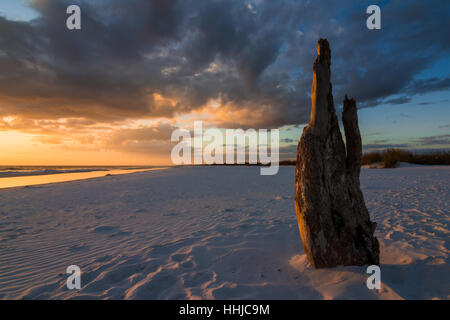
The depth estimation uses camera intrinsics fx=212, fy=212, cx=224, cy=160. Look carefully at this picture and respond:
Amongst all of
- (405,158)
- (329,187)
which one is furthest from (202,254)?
(405,158)

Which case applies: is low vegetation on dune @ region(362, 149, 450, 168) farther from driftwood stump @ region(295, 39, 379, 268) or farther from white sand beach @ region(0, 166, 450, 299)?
driftwood stump @ region(295, 39, 379, 268)

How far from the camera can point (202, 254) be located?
151 inches

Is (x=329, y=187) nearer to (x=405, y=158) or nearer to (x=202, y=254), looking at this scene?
(x=202, y=254)

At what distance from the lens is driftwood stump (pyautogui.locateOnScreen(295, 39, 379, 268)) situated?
3086 millimetres

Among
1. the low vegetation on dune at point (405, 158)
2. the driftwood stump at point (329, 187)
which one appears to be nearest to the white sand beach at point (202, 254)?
the driftwood stump at point (329, 187)

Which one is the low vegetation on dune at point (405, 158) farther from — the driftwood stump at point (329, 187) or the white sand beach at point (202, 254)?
the driftwood stump at point (329, 187)

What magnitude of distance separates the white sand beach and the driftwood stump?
301 mm

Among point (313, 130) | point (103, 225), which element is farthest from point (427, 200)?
point (103, 225)

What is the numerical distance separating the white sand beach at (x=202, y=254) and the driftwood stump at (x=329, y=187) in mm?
301

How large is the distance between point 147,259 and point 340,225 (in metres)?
3.19

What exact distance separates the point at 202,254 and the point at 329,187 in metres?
2.45
